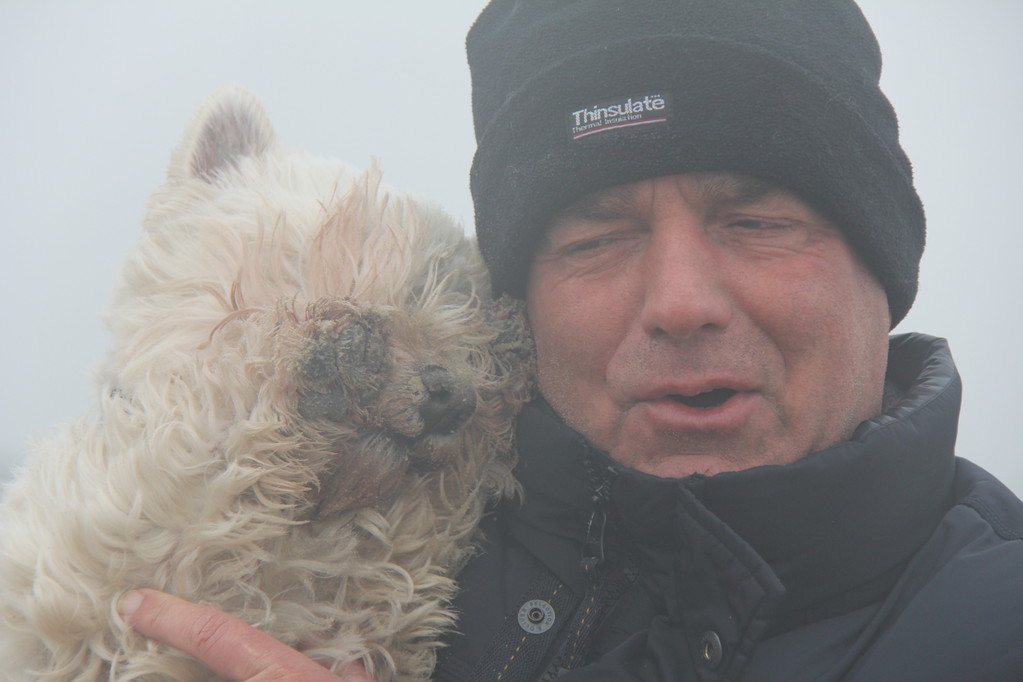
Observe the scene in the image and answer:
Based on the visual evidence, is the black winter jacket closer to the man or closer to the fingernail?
the man

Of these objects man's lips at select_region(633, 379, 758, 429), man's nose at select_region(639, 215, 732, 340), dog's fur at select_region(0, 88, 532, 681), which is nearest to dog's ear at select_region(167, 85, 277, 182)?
dog's fur at select_region(0, 88, 532, 681)

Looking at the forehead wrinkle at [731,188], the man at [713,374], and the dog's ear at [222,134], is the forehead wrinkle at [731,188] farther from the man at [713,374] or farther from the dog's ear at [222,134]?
the dog's ear at [222,134]

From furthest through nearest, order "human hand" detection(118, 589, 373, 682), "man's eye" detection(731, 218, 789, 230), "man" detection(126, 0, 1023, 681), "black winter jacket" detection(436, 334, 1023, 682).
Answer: "man's eye" detection(731, 218, 789, 230) < "man" detection(126, 0, 1023, 681) < "black winter jacket" detection(436, 334, 1023, 682) < "human hand" detection(118, 589, 373, 682)

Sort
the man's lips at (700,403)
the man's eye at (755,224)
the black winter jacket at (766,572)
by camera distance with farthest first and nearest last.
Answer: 1. the man's eye at (755,224)
2. the man's lips at (700,403)
3. the black winter jacket at (766,572)

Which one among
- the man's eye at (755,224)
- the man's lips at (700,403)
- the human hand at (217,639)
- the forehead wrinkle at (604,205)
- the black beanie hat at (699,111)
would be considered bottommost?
the human hand at (217,639)

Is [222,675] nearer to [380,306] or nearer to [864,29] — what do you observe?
[380,306]

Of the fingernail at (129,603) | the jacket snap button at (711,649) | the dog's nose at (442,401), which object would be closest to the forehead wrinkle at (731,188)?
the dog's nose at (442,401)
